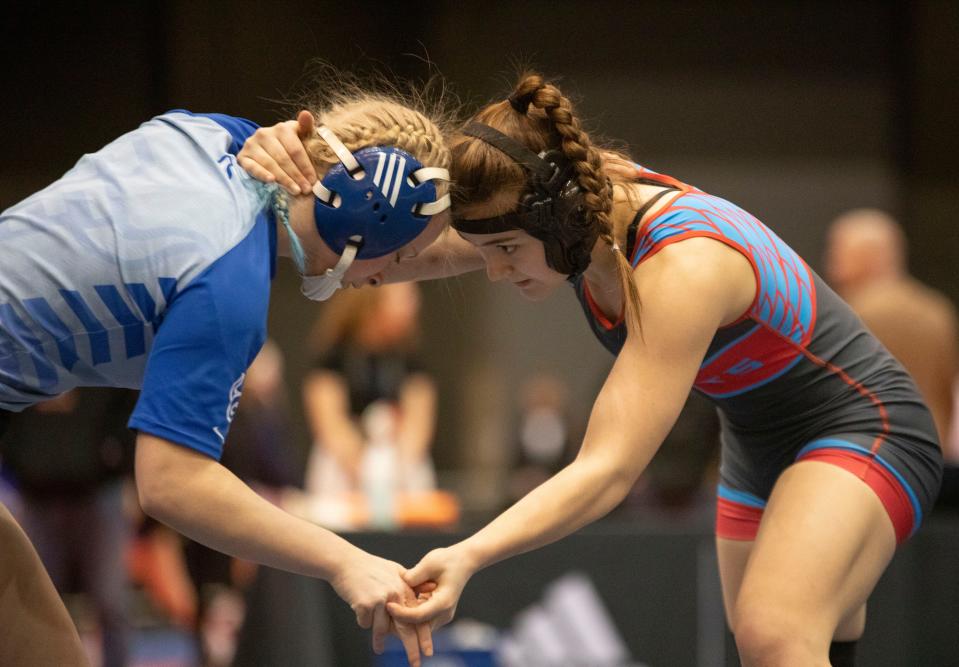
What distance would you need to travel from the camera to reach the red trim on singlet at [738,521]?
308 centimetres

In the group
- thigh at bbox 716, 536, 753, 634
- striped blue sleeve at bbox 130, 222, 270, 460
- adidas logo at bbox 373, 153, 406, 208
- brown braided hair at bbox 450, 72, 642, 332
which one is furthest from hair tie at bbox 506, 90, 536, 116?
thigh at bbox 716, 536, 753, 634

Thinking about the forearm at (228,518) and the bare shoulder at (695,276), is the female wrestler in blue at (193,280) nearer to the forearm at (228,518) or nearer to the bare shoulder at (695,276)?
the forearm at (228,518)

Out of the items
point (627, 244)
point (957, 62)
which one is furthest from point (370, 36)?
point (627, 244)

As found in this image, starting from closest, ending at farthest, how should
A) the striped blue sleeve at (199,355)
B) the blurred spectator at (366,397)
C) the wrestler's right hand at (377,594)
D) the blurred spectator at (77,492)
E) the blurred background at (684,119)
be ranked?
the striped blue sleeve at (199,355), the wrestler's right hand at (377,594), the blurred spectator at (77,492), the blurred spectator at (366,397), the blurred background at (684,119)

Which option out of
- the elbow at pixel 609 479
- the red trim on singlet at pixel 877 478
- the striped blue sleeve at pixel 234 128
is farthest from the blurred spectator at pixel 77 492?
the red trim on singlet at pixel 877 478

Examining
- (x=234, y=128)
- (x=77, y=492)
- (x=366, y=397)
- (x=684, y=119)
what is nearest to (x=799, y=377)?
(x=234, y=128)

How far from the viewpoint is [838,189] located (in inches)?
417

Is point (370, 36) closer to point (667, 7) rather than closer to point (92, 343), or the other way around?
point (667, 7)

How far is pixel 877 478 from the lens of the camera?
2707 millimetres

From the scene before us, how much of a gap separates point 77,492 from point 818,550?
367cm

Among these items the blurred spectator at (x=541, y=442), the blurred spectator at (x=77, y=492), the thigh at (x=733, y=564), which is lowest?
the blurred spectator at (x=541, y=442)

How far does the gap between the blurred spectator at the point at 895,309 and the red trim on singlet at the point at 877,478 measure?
2.79 meters

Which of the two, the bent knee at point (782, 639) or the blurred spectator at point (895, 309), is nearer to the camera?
the bent knee at point (782, 639)

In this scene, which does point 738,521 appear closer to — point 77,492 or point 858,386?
point 858,386
